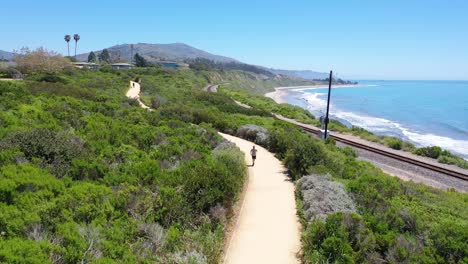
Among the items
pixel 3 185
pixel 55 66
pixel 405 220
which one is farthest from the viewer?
pixel 55 66

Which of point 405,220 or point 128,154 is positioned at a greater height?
point 128,154

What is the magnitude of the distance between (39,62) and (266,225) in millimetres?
57484

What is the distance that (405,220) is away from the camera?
10422 mm

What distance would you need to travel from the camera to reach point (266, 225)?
1089 cm

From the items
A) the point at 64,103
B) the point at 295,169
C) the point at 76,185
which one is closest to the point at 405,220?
the point at 295,169

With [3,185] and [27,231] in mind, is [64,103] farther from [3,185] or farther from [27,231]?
[27,231]

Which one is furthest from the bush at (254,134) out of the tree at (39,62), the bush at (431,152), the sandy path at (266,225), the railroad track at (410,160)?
the tree at (39,62)

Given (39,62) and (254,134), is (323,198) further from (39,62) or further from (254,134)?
(39,62)

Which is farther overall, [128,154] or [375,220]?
[128,154]

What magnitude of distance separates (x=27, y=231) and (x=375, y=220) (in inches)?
332

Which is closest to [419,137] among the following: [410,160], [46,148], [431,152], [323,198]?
[431,152]

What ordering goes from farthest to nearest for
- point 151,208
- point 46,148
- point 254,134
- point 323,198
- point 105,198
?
point 254,134, point 323,198, point 46,148, point 151,208, point 105,198

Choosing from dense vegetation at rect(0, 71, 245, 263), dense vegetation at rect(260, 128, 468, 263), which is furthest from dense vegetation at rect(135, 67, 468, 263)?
dense vegetation at rect(0, 71, 245, 263)

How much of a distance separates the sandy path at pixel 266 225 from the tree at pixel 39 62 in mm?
48313
